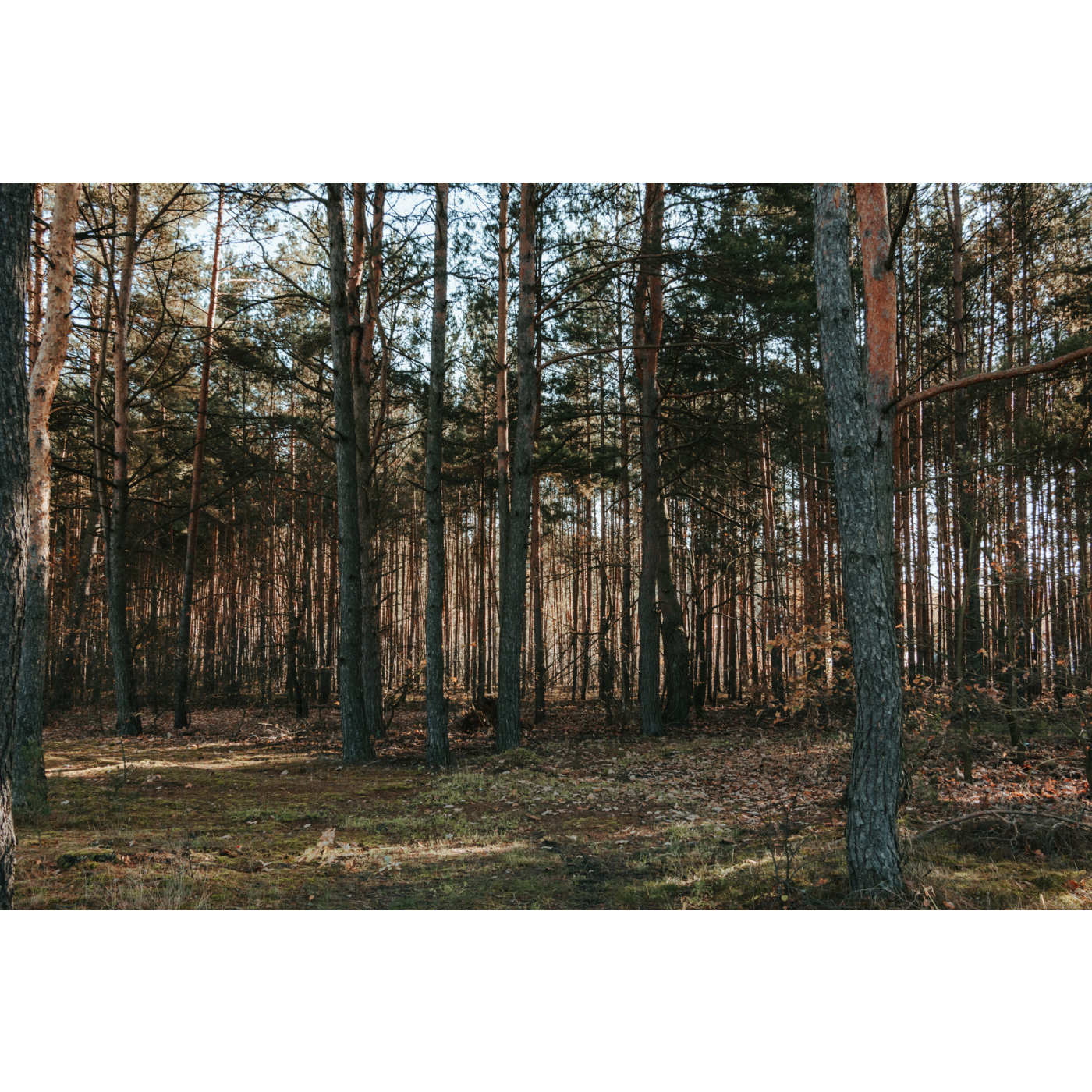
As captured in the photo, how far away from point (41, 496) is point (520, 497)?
5622mm

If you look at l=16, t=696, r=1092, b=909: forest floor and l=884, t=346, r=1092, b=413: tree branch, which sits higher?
l=884, t=346, r=1092, b=413: tree branch

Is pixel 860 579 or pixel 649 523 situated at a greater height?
pixel 649 523

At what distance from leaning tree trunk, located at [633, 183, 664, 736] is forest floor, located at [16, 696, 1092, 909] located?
1578 millimetres

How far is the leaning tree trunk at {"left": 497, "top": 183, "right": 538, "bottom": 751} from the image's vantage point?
970 centimetres

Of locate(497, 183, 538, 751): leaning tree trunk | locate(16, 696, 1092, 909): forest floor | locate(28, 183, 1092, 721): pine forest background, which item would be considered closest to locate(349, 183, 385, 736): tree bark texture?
locate(28, 183, 1092, 721): pine forest background

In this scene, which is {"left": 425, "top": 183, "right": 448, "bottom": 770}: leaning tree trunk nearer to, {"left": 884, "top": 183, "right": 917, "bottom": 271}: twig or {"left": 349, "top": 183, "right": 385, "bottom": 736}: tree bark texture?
{"left": 349, "top": 183, "right": 385, "bottom": 736}: tree bark texture

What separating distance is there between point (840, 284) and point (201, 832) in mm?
6225

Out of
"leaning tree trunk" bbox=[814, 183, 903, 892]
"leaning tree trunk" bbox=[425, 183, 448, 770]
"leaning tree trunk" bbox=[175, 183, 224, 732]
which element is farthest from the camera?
"leaning tree trunk" bbox=[175, 183, 224, 732]

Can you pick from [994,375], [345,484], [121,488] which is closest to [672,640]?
[345,484]

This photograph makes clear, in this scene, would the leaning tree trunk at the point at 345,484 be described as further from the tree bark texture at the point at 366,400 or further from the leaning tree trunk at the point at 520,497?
the leaning tree trunk at the point at 520,497

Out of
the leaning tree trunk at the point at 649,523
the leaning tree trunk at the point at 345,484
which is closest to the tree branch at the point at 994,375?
the leaning tree trunk at the point at 345,484

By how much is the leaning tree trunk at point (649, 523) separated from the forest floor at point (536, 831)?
5.18 ft

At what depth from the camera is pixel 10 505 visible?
2.83 meters

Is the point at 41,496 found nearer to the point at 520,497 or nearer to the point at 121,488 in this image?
the point at 121,488
